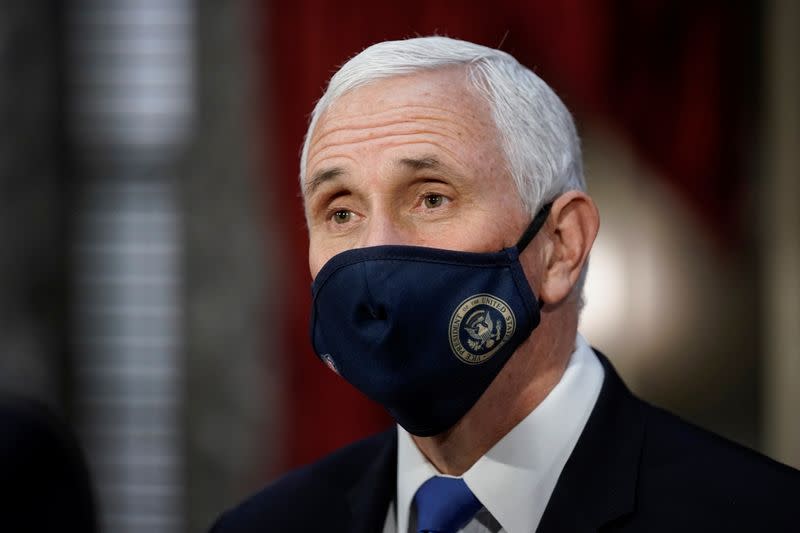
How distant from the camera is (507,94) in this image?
1.62m

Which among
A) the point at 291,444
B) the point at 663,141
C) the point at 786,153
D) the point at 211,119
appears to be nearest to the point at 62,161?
the point at 211,119

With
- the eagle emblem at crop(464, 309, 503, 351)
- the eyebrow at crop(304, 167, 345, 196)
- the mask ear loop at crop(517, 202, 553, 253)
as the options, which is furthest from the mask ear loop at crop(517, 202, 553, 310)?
the eyebrow at crop(304, 167, 345, 196)

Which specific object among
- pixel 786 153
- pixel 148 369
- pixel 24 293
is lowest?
pixel 148 369

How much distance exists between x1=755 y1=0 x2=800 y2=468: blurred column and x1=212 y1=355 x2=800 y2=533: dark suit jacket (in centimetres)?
221

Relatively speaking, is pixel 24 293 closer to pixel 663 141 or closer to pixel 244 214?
pixel 244 214

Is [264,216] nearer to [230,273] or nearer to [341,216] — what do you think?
[230,273]

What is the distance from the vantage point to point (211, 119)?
4.10 meters

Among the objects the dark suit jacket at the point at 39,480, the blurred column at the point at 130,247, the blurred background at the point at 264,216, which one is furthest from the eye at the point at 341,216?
the blurred column at the point at 130,247

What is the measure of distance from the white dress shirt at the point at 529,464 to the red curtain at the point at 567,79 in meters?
2.23

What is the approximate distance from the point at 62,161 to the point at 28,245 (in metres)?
0.42

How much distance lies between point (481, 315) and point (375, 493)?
1.43 feet

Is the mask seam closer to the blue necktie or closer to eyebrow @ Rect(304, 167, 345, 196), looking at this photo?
eyebrow @ Rect(304, 167, 345, 196)

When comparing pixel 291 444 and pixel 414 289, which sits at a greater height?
pixel 414 289

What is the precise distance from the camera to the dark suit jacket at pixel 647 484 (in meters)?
1.51
